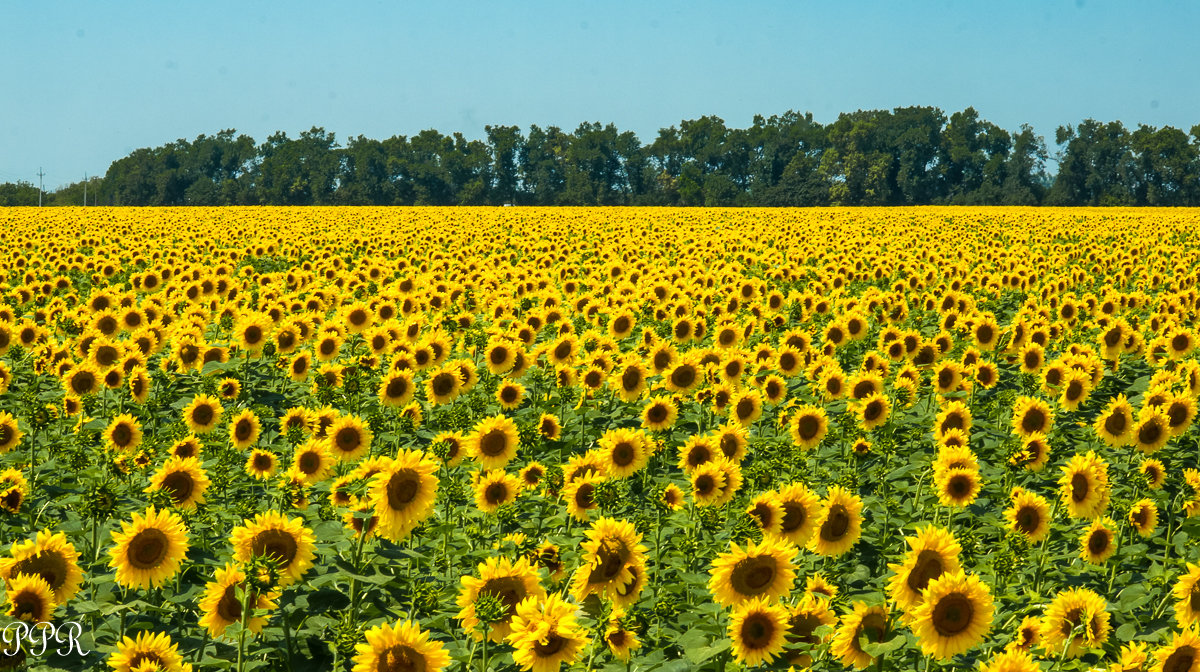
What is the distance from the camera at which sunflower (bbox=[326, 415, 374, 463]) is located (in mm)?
6410

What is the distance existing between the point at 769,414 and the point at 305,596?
5537mm

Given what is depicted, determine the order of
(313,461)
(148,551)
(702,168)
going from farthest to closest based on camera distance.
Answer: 1. (702,168)
2. (313,461)
3. (148,551)

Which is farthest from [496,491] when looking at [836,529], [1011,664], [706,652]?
[1011,664]

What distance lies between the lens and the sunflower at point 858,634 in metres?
3.79

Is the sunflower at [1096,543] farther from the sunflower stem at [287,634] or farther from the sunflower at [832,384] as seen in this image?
the sunflower stem at [287,634]

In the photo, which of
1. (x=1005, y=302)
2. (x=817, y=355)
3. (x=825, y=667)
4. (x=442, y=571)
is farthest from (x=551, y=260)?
(x=825, y=667)

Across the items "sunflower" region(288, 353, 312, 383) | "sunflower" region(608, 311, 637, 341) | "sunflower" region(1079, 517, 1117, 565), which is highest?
"sunflower" region(608, 311, 637, 341)

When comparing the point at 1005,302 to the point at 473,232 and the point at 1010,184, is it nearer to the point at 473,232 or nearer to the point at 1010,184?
the point at 473,232

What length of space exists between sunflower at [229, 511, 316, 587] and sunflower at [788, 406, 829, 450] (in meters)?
4.14

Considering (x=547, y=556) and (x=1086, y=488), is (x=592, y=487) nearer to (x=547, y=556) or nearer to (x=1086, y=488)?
(x=547, y=556)

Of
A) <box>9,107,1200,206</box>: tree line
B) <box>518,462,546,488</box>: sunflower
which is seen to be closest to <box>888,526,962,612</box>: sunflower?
<box>518,462,546,488</box>: sunflower

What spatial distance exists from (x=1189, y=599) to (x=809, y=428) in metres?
3.41

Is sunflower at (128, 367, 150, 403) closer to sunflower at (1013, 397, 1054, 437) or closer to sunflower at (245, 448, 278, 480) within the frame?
sunflower at (245, 448, 278, 480)

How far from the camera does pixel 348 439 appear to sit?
6.48 m
